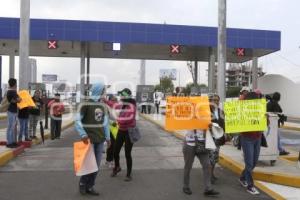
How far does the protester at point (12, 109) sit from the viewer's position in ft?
48.5

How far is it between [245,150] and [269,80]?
3570 centimetres

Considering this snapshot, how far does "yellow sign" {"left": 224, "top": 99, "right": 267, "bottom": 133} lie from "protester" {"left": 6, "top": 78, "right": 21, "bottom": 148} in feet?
20.8

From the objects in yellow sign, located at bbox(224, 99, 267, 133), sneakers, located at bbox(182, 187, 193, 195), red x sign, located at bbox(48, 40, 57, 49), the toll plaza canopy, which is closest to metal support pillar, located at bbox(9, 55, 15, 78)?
the toll plaza canopy

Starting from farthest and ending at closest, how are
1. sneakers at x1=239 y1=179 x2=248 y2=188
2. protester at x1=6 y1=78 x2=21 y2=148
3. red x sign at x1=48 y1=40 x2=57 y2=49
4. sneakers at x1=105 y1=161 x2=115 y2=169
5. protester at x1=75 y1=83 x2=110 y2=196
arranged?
red x sign at x1=48 y1=40 x2=57 y2=49
protester at x1=6 y1=78 x2=21 y2=148
sneakers at x1=105 y1=161 x2=115 y2=169
sneakers at x1=239 y1=179 x2=248 y2=188
protester at x1=75 y1=83 x2=110 y2=196

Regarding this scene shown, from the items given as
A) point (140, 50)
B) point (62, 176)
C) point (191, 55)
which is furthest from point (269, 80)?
point (62, 176)

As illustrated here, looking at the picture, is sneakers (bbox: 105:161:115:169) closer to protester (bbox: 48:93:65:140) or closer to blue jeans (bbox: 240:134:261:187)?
blue jeans (bbox: 240:134:261:187)

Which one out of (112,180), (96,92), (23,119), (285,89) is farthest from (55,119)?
(285,89)

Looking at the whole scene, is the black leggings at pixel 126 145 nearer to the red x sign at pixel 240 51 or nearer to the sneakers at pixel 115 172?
the sneakers at pixel 115 172

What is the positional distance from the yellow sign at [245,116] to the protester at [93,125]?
7.64 ft

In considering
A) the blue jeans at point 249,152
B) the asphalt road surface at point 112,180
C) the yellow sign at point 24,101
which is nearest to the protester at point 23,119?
the yellow sign at point 24,101

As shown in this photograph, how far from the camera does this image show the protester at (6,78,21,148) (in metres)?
14.8

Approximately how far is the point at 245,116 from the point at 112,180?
289cm

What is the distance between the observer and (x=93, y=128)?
31.6ft

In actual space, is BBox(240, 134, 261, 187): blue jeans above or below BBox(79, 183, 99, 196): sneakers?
above
